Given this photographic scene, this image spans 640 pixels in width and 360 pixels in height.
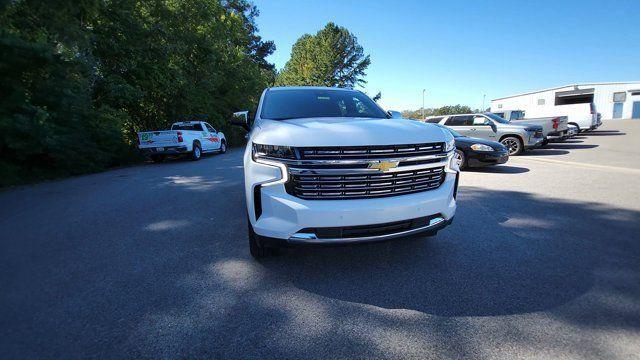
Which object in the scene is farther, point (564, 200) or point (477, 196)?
point (477, 196)

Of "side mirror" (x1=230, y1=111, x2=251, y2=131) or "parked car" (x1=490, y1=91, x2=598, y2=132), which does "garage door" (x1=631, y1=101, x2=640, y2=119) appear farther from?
"side mirror" (x1=230, y1=111, x2=251, y2=131)

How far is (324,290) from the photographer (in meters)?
2.96

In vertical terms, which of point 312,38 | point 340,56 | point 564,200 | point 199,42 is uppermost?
point 312,38

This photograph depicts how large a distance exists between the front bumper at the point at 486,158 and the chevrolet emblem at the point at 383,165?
7426 millimetres

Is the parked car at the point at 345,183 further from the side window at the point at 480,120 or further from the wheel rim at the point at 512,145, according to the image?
the wheel rim at the point at 512,145

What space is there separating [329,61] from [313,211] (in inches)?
2171

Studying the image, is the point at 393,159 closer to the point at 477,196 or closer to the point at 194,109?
the point at 477,196

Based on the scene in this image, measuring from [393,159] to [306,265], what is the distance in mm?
1414

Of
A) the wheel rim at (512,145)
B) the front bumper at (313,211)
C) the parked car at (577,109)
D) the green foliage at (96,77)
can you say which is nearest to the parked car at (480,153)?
the wheel rim at (512,145)

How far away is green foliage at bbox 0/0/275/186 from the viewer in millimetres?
9242

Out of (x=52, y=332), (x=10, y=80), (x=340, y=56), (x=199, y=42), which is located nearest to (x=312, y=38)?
(x=340, y=56)

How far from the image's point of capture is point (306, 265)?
3.43 meters

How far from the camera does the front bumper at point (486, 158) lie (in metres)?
9.16

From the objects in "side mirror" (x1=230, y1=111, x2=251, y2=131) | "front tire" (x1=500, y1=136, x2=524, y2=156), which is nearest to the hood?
"side mirror" (x1=230, y1=111, x2=251, y2=131)
